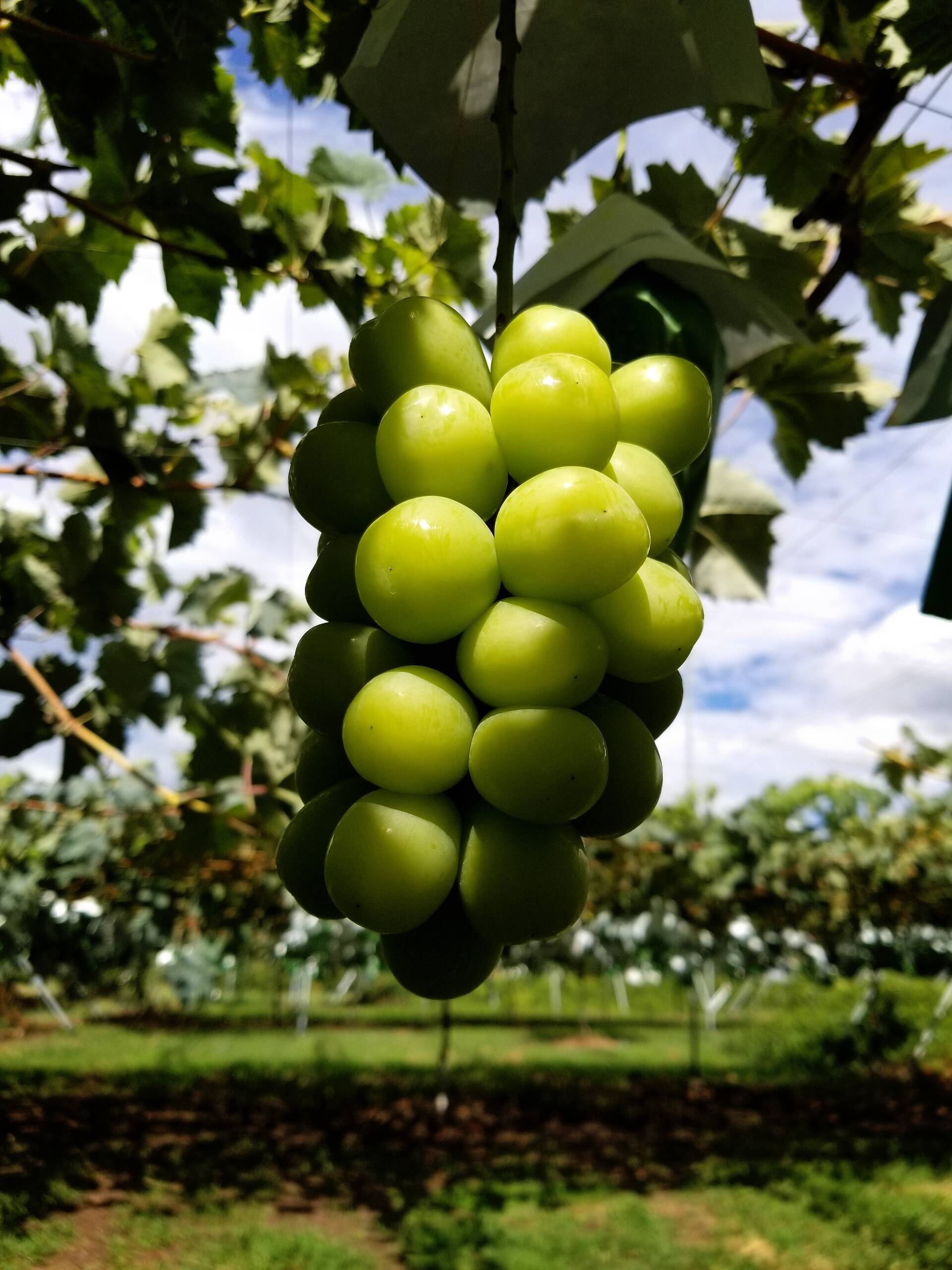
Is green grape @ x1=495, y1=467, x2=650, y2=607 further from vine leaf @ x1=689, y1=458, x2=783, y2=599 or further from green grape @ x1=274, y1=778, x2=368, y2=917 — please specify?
vine leaf @ x1=689, y1=458, x2=783, y2=599

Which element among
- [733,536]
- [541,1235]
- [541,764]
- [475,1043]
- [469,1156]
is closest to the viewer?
[541,764]

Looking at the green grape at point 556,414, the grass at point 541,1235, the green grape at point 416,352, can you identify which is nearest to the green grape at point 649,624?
the green grape at point 556,414

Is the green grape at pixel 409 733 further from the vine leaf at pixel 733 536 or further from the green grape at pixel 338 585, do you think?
the vine leaf at pixel 733 536

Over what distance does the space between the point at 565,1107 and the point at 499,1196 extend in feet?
12.1

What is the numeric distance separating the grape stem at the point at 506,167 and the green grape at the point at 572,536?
7.2 inches

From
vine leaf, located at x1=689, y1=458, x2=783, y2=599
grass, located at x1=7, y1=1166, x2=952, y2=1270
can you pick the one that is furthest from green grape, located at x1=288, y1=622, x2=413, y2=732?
grass, located at x1=7, y1=1166, x2=952, y2=1270

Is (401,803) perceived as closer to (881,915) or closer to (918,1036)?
(881,915)

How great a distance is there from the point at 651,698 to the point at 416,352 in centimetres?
36

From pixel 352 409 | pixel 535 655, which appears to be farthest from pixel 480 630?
pixel 352 409

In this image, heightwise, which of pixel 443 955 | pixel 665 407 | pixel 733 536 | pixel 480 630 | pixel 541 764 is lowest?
A: pixel 443 955

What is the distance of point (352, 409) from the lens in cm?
85

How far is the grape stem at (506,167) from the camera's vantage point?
0.74 m

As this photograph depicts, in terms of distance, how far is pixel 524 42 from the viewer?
3.25 feet

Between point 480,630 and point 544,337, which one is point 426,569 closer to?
point 480,630
